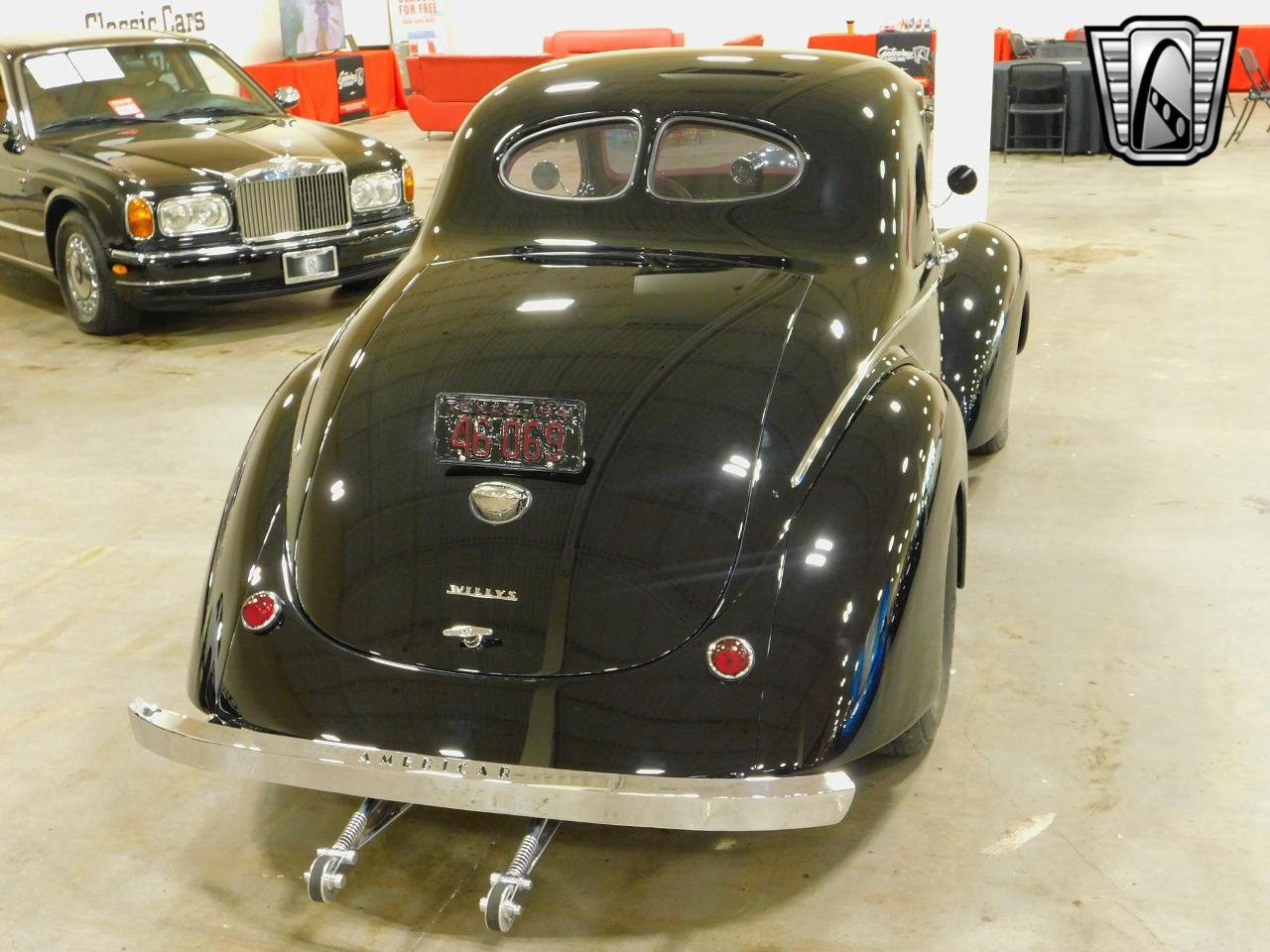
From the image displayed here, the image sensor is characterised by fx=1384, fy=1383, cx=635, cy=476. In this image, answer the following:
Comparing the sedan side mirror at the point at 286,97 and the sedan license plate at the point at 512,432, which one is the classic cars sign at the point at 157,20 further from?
the sedan license plate at the point at 512,432

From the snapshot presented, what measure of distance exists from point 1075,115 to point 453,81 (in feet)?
22.2

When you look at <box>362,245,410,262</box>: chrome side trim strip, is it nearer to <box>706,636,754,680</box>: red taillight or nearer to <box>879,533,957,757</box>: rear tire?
<box>879,533,957,757</box>: rear tire

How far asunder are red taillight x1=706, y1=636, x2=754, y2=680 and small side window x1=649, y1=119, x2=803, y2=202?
1527mm

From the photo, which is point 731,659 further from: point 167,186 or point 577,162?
point 167,186

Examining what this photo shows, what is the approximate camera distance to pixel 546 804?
259 centimetres

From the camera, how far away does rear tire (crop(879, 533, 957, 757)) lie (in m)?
3.30

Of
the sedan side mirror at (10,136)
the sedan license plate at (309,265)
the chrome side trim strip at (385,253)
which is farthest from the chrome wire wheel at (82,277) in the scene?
the chrome side trim strip at (385,253)

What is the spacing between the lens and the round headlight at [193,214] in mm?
7098

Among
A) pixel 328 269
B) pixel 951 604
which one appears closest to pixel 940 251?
pixel 951 604

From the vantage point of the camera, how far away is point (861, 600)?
9.20 feet

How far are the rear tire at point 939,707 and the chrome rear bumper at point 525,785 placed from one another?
29.5 inches

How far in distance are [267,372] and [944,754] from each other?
441 centimetres

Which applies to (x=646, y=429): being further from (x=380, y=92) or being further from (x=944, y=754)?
(x=380, y=92)

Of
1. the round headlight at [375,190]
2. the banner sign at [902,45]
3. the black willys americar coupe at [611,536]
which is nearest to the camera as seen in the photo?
the black willys americar coupe at [611,536]
